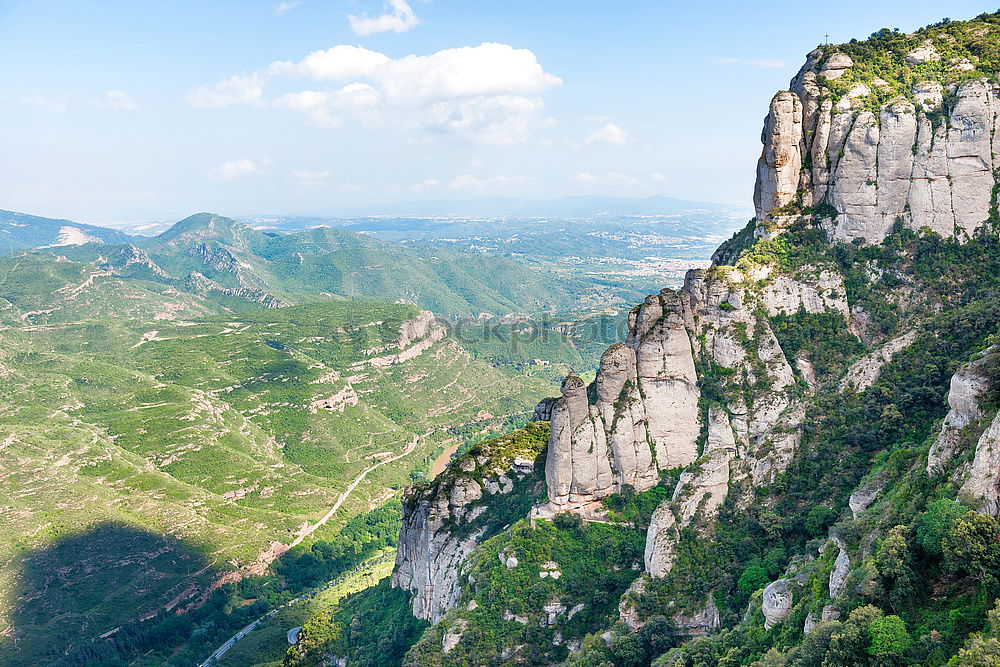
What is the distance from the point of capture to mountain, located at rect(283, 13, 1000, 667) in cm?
4741

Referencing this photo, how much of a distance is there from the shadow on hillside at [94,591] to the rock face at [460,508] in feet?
175

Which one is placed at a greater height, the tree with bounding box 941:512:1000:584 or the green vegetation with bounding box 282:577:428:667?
the tree with bounding box 941:512:1000:584

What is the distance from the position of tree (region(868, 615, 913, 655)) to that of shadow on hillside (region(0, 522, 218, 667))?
9549 cm

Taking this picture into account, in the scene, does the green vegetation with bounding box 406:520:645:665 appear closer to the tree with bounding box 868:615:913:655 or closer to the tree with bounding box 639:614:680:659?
the tree with bounding box 639:614:680:659

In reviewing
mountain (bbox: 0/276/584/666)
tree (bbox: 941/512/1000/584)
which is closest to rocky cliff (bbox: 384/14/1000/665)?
tree (bbox: 941/512/1000/584)

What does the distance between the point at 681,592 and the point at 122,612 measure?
84.1 m

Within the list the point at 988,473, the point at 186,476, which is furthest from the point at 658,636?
the point at 186,476

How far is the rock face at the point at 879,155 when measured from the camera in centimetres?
5712

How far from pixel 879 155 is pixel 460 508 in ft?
159

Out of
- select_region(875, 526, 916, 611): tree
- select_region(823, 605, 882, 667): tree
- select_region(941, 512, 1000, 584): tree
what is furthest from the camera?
select_region(875, 526, 916, 611): tree

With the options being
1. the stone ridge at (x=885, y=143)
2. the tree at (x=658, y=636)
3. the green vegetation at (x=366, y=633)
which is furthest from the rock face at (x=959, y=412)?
the green vegetation at (x=366, y=633)

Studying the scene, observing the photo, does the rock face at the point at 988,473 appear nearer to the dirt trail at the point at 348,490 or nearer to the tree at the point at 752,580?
the tree at the point at 752,580

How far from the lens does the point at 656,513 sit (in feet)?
167

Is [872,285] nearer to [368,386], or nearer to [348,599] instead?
[348,599]
